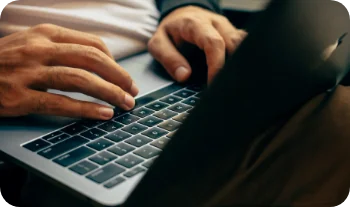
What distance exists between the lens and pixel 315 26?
0.28 metres

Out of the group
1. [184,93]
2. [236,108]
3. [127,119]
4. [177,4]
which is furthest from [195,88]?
[236,108]

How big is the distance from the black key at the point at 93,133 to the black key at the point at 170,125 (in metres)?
0.07

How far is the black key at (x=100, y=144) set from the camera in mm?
438

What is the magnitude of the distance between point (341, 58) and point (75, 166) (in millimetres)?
257

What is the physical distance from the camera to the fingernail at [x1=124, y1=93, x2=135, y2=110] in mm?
512

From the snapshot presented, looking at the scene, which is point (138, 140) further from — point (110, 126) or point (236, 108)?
point (236, 108)

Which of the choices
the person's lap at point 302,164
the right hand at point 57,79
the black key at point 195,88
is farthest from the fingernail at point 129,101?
the person's lap at point 302,164

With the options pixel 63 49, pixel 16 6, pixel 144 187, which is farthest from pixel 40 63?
pixel 144 187

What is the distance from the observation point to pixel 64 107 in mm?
489

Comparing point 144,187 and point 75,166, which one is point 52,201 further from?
point 144,187

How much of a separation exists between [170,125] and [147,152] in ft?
0.22

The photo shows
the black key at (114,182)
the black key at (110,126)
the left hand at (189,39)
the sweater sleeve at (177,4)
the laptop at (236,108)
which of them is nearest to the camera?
the laptop at (236,108)

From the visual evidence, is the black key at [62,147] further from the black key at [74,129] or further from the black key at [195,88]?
the black key at [195,88]

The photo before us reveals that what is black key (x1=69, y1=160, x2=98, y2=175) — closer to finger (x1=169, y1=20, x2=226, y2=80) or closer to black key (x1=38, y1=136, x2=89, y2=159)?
black key (x1=38, y1=136, x2=89, y2=159)
